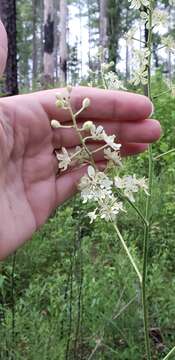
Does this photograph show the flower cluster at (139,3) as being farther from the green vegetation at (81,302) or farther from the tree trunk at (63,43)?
the tree trunk at (63,43)

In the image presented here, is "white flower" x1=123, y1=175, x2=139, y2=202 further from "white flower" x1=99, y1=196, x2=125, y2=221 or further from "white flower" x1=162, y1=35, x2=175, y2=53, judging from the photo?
"white flower" x1=162, y1=35, x2=175, y2=53

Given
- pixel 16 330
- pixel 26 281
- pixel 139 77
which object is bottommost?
pixel 26 281

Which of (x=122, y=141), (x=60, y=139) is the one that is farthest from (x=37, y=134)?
Result: (x=122, y=141)

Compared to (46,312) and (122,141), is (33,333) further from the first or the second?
(122,141)

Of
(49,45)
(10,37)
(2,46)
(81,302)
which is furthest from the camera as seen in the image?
(49,45)

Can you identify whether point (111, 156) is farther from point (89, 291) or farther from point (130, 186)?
point (89, 291)

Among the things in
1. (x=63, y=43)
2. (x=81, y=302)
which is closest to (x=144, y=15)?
(x=81, y=302)

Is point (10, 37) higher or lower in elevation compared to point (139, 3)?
lower

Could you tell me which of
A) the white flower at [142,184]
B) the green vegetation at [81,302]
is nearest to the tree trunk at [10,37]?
the green vegetation at [81,302]
